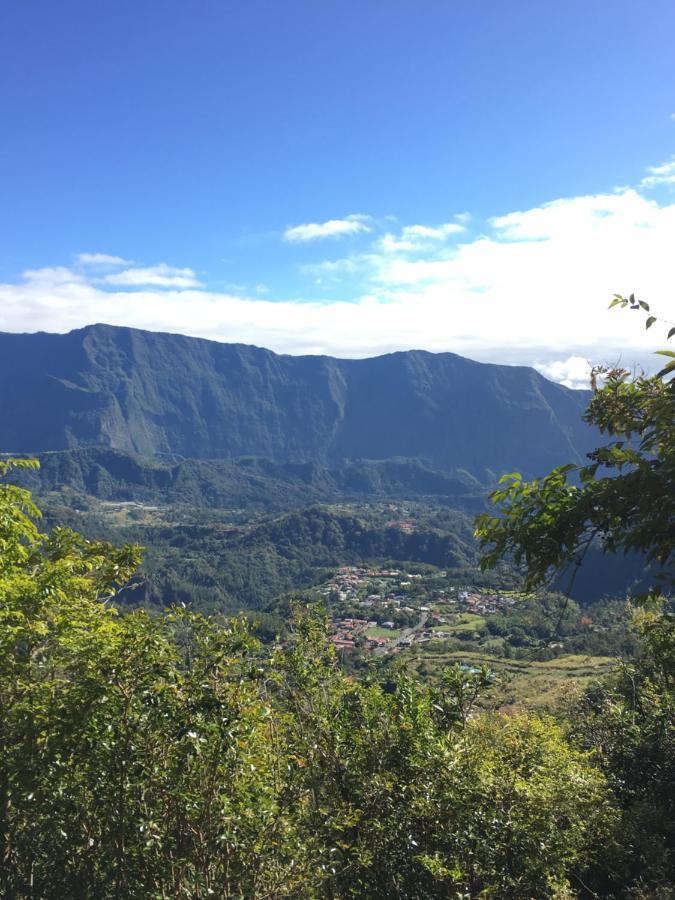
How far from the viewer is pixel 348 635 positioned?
90.2 metres

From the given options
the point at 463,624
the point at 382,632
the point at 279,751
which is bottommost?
the point at 463,624

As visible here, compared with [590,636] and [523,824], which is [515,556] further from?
[590,636]

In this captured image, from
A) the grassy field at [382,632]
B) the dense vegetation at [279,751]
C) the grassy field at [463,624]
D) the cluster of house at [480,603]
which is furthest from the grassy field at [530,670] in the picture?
the cluster of house at [480,603]

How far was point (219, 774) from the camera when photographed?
493 centimetres

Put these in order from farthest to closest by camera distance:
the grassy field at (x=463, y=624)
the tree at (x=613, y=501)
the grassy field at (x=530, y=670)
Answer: the grassy field at (x=463, y=624) → the grassy field at (x=530, y=670) → the tree at (x=613, y=501)

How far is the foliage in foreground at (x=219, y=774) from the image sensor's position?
4.83m

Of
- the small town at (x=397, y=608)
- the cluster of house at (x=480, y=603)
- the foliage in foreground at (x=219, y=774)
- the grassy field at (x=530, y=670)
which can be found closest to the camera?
the foliage in foreground at (x=219, y=774)

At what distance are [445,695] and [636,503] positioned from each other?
16.0 ft

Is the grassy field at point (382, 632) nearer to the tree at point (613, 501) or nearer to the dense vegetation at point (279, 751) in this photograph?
the dense vegetation at point (279, 751)

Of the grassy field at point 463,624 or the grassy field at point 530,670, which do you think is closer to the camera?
the grassy field at point 530,670

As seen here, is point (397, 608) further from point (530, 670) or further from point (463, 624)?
point (530, 670)

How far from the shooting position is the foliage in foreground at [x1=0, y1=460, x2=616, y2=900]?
15.8 feet

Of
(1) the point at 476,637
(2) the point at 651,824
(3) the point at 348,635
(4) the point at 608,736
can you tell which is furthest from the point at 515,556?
(1) the point at 476,637

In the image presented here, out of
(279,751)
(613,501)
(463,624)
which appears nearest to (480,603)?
(463,624)
